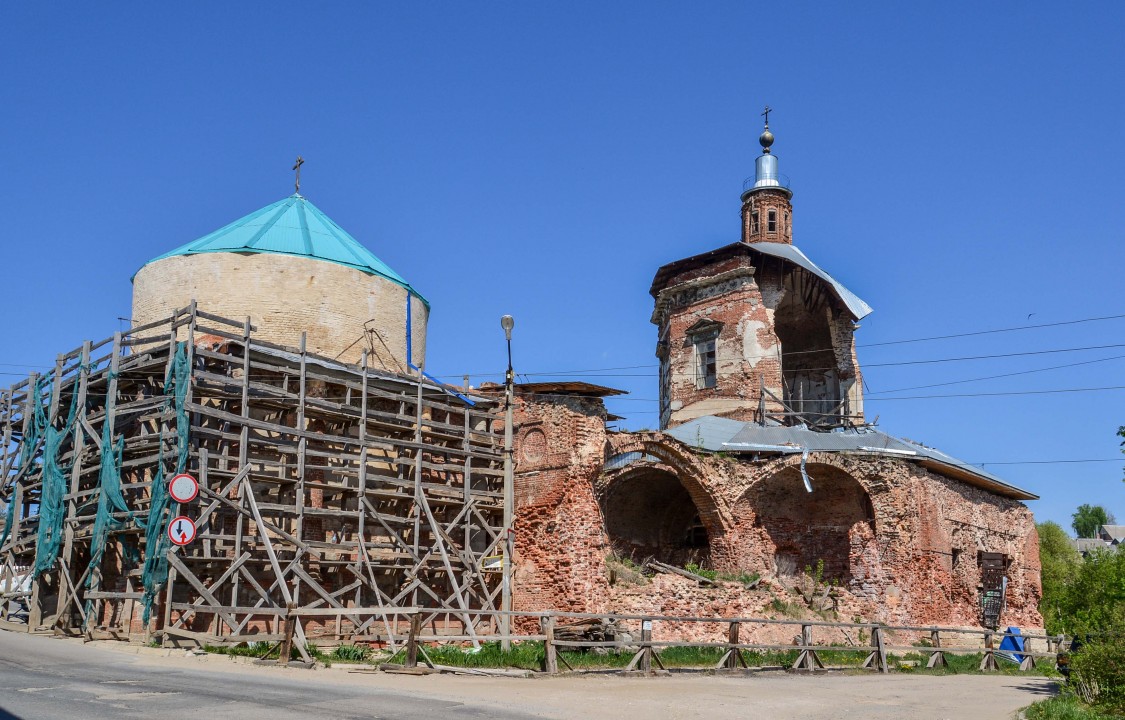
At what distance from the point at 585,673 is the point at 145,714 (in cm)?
681

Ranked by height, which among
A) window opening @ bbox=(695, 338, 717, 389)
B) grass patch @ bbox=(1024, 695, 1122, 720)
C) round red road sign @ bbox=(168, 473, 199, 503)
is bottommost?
grass patch @ bbox=(1024, 695, 1122, 720)

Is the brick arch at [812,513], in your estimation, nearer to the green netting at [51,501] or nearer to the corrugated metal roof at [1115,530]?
the green netting at [51,501]

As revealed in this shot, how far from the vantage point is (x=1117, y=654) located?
1266 cm

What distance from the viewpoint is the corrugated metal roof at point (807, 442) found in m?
25.5

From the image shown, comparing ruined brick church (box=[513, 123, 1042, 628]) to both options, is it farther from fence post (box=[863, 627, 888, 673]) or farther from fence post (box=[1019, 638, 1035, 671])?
fence post (box=[863, 627, 888, 673])

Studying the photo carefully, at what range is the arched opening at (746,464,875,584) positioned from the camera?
2569 cm

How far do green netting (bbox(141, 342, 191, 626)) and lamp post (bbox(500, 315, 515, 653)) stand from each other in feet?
23.1

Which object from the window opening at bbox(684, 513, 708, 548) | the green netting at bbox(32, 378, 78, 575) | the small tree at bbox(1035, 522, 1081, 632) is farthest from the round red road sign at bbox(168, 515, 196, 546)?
the small tree at bbox(1035, 522, 1081, 632)

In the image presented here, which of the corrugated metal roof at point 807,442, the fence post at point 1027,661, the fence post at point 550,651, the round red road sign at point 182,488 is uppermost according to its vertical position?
the corrugated metal roof at point 807,442

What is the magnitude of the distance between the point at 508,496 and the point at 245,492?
6321 mm

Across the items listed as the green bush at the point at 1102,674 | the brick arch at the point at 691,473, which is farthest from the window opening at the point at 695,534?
the green bush at the point at 1102,674

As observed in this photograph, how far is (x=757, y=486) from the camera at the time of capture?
25.2 meters

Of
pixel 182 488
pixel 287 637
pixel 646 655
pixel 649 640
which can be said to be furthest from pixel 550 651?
pixel 182 488

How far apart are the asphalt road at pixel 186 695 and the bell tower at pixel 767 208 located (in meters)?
24.0
